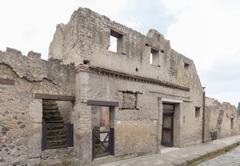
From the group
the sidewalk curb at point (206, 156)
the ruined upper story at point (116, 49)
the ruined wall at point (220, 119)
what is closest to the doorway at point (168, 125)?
the ruined upper story at point (116, 49)

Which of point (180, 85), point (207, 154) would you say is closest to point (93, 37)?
point (180, 85)

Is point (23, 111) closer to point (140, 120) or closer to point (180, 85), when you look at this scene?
point (140, 120)

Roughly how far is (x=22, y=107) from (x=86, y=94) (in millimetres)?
2275

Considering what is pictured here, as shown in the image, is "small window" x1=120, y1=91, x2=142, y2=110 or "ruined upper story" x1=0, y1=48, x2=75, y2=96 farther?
"small window" x1=120, y1=91, x2=142, y2=110

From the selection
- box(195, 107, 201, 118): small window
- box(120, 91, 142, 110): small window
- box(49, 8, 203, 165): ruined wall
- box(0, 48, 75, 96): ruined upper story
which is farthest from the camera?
box(195, 107, 201, 118): small window

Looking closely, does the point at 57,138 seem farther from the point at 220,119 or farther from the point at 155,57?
the point at 220,119

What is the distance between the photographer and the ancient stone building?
24.7ft

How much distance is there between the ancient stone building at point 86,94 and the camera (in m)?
7.52

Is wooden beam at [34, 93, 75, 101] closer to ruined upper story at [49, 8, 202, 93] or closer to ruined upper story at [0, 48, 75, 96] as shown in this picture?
ruined upper story at [0, 48, 75, 96]

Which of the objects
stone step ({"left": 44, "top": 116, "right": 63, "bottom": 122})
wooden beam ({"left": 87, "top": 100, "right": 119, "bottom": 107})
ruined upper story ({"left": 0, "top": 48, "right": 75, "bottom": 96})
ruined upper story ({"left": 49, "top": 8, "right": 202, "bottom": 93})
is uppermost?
ruined upper story ({"left": 49, "top": 8, "right": 202, "bottom": 93})

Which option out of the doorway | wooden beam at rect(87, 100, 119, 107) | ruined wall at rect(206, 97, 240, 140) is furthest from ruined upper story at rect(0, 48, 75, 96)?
ruined wall at rect(206, 97, 240, 140)

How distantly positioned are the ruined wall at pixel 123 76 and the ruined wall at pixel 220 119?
5.10 metres

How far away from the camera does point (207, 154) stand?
501 inches

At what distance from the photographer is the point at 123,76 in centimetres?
1041
